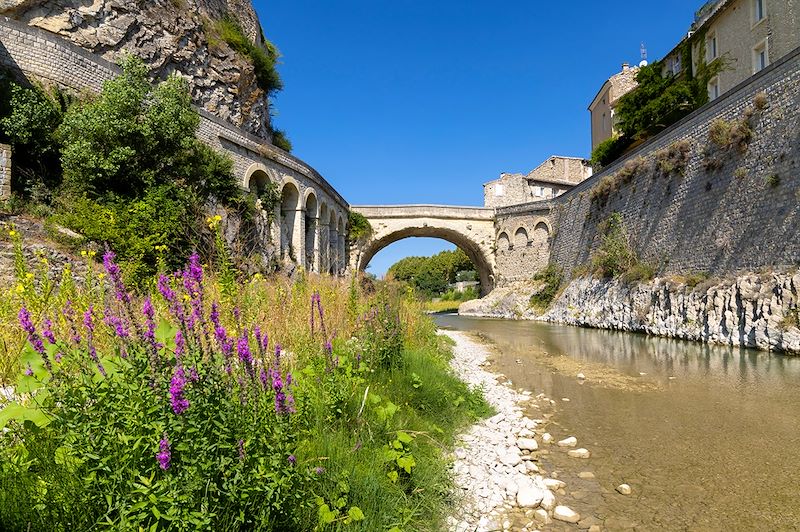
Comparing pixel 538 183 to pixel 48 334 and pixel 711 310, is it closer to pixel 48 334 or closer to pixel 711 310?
pixel 711 310

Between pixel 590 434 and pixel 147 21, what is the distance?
833 inches

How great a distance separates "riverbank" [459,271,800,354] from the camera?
1040cm

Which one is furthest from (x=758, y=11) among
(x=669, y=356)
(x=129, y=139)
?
(x=129, y=139)

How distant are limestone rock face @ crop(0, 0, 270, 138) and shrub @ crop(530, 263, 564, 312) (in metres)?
19.1

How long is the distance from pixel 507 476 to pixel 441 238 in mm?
32739

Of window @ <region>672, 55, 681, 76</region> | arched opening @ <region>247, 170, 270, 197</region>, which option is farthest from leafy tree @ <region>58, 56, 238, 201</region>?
window @ <region>672, 55, 681, 76</region>

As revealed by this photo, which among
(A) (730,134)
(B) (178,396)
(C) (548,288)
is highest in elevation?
(A) (730,134)

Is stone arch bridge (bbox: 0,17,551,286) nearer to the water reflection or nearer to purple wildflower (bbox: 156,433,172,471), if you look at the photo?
the water reflection

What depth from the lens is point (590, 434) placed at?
4.91m

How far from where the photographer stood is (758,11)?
19.6 metres

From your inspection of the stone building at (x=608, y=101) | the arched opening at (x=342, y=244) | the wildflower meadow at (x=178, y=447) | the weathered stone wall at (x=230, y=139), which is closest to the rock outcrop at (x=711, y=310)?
the wildflower meadow at (x=178, y=447)

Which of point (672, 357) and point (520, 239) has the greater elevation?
point (520, 239)

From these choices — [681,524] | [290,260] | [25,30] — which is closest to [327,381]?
[681,524]

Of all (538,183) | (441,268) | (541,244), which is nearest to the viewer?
(541,244)
